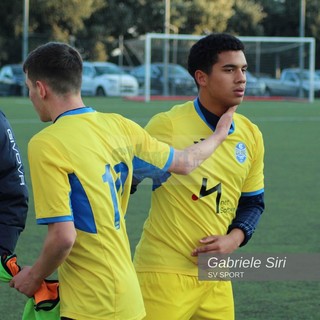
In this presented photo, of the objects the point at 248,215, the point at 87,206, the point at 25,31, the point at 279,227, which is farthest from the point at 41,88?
the point at 25,31

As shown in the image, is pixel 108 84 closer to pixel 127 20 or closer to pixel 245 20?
pixel 127 20

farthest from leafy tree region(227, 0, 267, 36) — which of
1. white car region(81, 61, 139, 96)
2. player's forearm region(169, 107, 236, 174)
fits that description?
player's forearm region(169, 107, 236, 174)

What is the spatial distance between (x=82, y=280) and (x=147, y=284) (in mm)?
756

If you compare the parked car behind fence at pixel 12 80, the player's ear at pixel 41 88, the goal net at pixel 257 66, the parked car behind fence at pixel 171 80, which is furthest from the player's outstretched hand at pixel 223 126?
the parked car behind fence at pixel 12 80

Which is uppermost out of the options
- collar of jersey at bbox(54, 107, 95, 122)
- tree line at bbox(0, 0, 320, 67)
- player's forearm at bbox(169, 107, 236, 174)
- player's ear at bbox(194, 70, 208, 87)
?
player's ear at bbox(194, 70, 208, 87)

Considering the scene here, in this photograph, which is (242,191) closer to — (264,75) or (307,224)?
(307,224)

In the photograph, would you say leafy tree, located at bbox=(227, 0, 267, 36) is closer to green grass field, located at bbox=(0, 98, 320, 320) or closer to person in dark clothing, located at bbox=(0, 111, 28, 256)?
green grass field, located at bbox=(0, 98, 320, 320)

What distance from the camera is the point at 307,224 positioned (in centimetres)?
905

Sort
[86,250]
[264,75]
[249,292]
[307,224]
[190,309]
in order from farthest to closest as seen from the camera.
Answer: [264,75]
[307,224]
[249,292]
[190,309]
[86,250]

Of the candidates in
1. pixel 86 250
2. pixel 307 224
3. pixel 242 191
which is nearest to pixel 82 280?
pixel 86 250

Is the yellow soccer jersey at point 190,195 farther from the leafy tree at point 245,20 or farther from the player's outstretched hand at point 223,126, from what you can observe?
the leafy tree at point 245,20

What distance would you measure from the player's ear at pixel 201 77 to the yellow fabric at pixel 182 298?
82 centimetres

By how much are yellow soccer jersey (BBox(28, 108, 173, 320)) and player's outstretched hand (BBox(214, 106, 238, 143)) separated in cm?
54

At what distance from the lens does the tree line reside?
43750 millimetres
